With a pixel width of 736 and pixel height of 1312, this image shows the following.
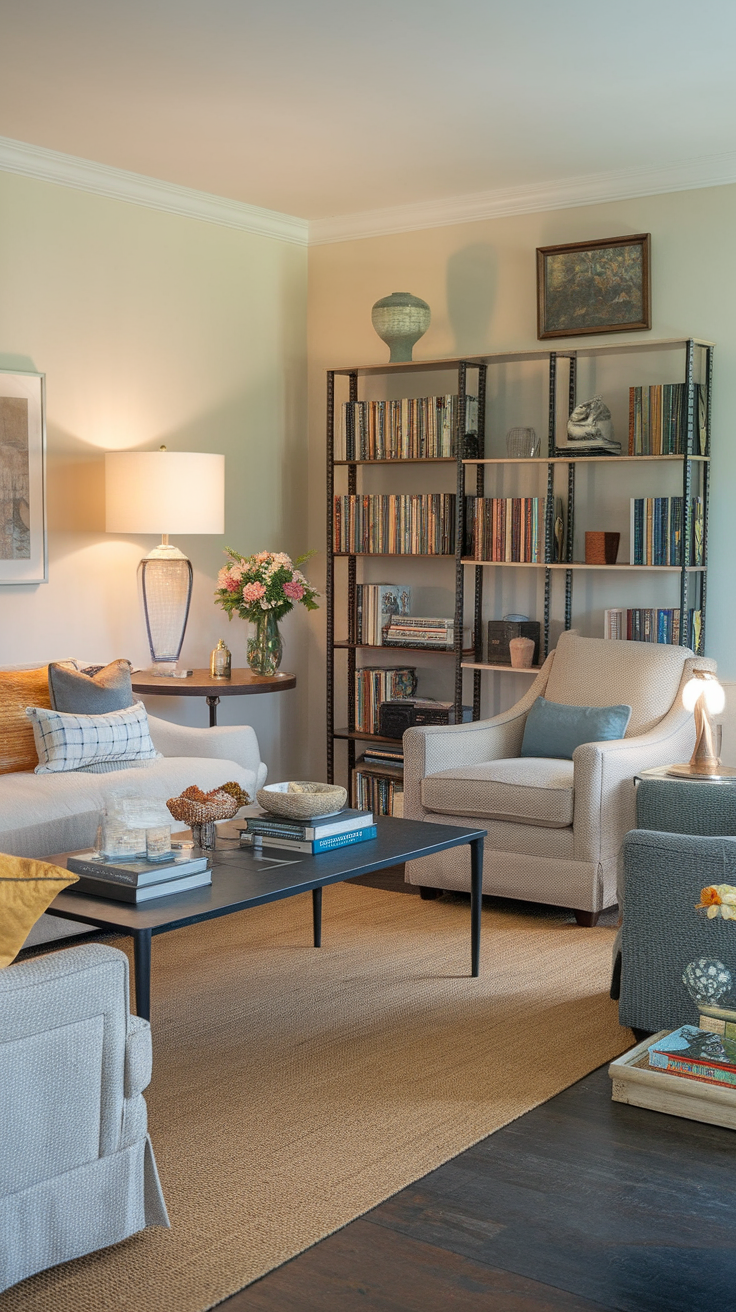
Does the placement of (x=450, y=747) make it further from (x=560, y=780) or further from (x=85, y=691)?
(x=85, y=691)

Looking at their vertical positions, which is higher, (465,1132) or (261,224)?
(261,224)

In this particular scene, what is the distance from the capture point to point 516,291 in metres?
5.73

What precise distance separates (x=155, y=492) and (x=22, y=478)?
52 centimetres

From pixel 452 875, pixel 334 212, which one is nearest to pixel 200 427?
→ pixel 334 212

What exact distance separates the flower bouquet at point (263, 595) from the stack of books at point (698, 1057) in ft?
9.57

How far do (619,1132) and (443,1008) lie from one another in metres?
0.87

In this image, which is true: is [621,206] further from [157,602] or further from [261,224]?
[157,602]

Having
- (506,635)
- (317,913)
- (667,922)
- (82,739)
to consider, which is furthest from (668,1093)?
(506,635)

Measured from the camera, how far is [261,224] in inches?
239

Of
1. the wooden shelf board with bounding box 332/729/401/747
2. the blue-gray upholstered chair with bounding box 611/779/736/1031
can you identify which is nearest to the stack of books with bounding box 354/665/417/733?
the wooden shelf board with bounding box 332/729/401/747

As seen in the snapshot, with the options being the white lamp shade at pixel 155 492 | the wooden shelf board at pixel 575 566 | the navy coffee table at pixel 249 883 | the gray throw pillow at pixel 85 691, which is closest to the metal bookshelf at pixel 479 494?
the wooden shelf board at pixel 575 566

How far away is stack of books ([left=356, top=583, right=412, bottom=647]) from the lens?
591 centimetres

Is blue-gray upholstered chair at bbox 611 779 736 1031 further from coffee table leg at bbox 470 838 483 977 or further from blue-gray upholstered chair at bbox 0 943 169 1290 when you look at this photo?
blue-gray upholstered chair at bbox 0 943 169 1290

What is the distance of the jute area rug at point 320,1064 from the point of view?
232cm
